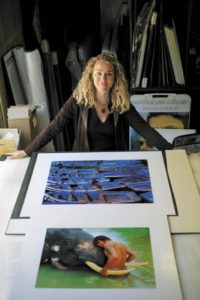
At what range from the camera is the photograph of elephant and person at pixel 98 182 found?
1.14 meters

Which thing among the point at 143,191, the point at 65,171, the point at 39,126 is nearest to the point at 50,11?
the point at 39,126

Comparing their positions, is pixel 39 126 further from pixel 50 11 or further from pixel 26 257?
pixel 26 257

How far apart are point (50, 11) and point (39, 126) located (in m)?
0.72

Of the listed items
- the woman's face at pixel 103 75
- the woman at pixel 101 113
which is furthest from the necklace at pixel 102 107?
the woman's face at pixel 103 75

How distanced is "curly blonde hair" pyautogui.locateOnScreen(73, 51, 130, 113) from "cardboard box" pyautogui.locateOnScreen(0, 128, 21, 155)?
41 cm

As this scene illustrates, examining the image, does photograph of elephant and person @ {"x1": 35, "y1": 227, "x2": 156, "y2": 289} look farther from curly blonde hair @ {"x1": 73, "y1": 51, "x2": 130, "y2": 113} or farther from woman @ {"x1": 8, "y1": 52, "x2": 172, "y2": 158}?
curly blonde hair @ {"x1": 73, "y1": 51, "x2": 130, "y2": 113}

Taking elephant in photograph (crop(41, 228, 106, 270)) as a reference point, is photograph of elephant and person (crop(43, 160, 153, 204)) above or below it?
above

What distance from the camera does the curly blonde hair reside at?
1.68 metres

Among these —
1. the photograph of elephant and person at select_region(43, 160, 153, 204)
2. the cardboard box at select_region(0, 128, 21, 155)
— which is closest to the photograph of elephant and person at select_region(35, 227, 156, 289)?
the photograph of elephant and person at select_region(43, 160, 153, 204)

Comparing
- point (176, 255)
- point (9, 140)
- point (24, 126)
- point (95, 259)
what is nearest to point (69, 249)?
point (95, 259)

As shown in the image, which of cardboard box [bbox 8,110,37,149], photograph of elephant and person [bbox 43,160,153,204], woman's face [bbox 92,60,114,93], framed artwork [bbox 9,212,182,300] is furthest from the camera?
cardboard box [bbox 8,110,37,149]

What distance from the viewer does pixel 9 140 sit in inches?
75.5

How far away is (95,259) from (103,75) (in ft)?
2.91

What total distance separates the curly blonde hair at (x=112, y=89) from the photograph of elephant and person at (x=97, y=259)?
2.66 ft
